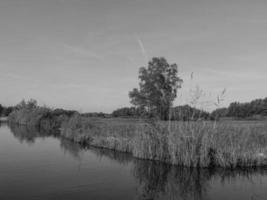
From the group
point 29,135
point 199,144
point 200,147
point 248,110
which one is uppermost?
point 248,110

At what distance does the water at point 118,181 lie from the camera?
811cm

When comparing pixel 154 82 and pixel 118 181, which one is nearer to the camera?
pixel 118 181

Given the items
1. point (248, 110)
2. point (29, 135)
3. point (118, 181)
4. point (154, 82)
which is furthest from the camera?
point (248, 110)

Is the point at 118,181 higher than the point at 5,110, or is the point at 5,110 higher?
the point at 5,110

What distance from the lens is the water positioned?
8113mm

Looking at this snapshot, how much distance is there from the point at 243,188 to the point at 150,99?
3559 centimetres

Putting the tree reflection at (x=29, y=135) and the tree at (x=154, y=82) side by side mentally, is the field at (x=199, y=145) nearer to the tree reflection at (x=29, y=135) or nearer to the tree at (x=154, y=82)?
the tree reflection at (x=29, y=135)

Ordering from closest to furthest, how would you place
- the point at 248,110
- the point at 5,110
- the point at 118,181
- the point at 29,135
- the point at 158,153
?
the point at 118,181, the point at 158,153, the point at 29,135, the point at 248,110, the point at 5,110

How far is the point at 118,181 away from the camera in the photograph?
385 inches

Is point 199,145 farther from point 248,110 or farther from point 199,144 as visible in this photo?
point 248,110

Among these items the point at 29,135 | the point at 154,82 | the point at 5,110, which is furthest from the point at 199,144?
the point at 5,110

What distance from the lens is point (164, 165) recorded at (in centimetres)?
1228

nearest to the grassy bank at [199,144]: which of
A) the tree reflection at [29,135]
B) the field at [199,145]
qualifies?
the field at [199,145]

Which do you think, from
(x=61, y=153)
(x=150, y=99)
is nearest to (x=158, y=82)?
(x=150, y=99)
